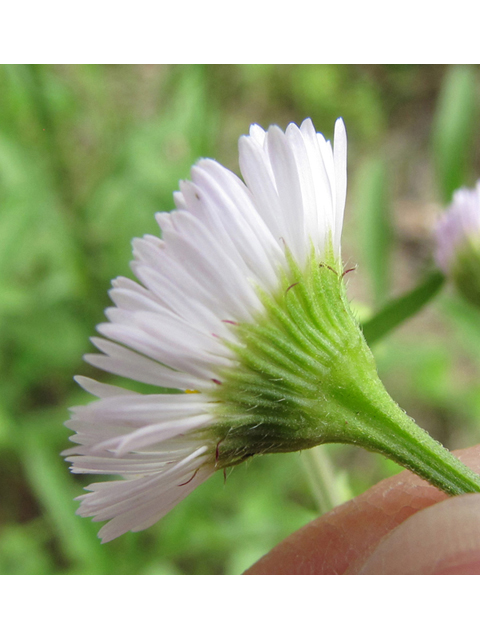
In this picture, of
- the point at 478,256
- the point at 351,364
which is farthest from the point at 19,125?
the point at 351,364

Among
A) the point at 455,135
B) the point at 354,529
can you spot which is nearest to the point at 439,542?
the point at 354,529

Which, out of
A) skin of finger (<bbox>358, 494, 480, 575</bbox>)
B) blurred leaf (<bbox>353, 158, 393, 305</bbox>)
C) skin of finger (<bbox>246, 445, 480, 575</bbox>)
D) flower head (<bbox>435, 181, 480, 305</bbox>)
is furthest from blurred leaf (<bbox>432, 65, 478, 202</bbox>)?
skin of finger (<bbox>358, 494, 480, 575</bbox>)

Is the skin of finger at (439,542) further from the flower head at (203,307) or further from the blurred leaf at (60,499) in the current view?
the blurred leaf at (60,499)

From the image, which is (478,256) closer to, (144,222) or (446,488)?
(446,488)

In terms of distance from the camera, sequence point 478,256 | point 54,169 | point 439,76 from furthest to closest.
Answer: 1. point 439,76
2. point 54,169
3. point 478,256

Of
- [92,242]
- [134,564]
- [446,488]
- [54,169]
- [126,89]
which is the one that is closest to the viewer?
[446,488]
